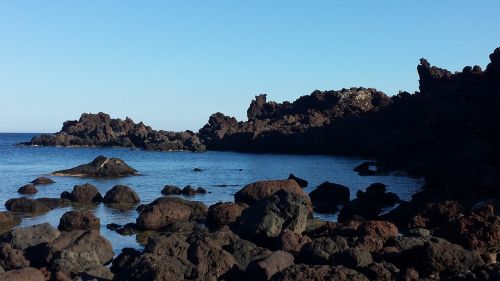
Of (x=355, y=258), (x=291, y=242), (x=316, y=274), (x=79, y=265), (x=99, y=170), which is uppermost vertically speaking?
(x=99, y=170)

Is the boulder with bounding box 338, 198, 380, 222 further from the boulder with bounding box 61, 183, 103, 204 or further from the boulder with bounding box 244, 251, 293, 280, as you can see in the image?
the boulder with bounding box 61, 183, 103, 204

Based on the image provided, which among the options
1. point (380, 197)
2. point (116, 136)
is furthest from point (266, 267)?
point (116, 136)

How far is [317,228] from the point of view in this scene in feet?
74.9

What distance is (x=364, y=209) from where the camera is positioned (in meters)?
29.6

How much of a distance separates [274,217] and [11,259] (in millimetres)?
8841

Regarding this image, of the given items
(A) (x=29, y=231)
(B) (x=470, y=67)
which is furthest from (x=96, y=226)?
(B) (x=470, y=67)

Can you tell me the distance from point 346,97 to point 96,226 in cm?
10680

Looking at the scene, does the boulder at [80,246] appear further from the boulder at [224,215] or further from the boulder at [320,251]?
the boulder at [224,215]

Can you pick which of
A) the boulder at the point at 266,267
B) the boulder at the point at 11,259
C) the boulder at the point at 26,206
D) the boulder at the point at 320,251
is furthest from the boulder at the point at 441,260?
the boulder at the point at 26,206

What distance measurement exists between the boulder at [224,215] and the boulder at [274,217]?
11.5ft

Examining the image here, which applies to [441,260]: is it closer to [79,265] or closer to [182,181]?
[79,265]

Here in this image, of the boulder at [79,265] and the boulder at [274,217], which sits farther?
the boulder at [274,217]

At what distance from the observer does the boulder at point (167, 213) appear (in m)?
27.4

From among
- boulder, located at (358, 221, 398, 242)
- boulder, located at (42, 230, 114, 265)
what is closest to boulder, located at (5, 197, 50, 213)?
boulder, located at (42, 230, 114, 265)
